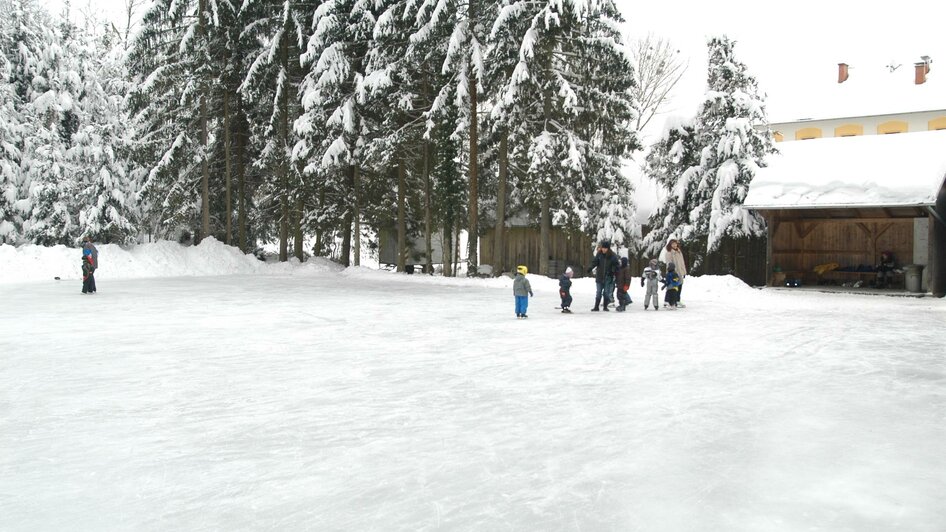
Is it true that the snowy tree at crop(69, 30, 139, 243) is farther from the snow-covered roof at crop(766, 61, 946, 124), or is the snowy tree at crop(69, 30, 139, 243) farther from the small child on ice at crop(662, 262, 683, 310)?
the snow-covered roof at crop(766, 61, 946, 124)

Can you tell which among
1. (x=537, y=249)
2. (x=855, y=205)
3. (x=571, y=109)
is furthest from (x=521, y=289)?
(x=537, y=249)

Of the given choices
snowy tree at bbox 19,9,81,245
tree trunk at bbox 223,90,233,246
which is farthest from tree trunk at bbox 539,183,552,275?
snowy tree at bbox 19,9,81,245

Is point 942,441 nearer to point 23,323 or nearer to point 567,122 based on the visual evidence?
point 23,323

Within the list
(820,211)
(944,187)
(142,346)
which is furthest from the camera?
(820,211)

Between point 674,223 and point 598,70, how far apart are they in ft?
20.1

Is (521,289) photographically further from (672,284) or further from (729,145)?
(729,145)

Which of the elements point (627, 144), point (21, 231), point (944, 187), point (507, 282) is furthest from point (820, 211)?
point (21, 231)

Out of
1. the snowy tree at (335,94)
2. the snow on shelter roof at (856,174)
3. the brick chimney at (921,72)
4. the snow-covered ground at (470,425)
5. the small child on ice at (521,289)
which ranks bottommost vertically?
the snow-covered ground at (470,425)

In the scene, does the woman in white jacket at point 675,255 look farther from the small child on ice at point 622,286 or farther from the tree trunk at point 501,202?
the tree trunk at point 501,202

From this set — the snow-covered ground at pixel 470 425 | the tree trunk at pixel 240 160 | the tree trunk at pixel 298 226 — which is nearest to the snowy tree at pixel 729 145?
the snow-covered ground at pixel 470 425

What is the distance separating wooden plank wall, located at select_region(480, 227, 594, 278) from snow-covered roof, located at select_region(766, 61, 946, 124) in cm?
1475

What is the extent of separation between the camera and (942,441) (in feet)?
18.2

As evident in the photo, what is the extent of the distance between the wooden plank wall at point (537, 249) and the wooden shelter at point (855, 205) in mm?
7192

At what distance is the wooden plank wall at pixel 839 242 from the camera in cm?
2358
